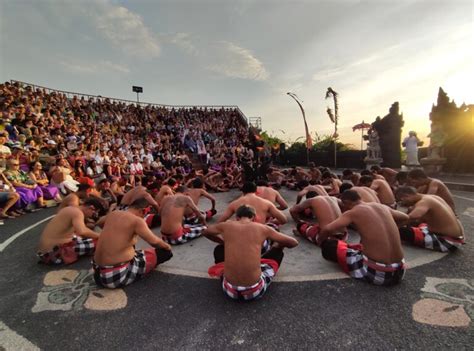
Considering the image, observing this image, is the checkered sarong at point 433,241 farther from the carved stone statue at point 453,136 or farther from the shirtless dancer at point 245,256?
the carved stone statue at point 453,136

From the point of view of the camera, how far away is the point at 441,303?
2426 mm

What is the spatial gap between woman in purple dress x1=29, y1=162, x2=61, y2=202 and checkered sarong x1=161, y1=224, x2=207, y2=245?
5.83 meters

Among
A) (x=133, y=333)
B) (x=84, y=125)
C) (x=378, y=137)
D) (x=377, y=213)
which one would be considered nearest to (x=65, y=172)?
(x=84, y=125)

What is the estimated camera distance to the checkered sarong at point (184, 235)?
14.3ft

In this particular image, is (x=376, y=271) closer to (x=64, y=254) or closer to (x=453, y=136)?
(x=64, y=254)

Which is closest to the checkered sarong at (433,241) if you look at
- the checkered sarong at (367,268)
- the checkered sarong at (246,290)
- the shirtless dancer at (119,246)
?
the checkered sarong at (367,268)

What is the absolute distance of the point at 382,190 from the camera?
5.61m

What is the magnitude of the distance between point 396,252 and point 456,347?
3.01 feet

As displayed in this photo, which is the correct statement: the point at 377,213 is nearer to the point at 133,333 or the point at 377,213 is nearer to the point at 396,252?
the point at 396,252

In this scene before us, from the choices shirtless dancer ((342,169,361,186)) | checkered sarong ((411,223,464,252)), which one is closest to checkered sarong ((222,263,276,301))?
checkered sarong ((411,223,464,252))

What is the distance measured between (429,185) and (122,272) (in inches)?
210

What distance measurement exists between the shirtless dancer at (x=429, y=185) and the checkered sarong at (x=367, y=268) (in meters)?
2.45

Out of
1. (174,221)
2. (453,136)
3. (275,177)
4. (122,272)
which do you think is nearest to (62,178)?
(174,221)

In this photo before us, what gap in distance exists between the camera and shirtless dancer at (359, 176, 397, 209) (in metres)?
5.55
